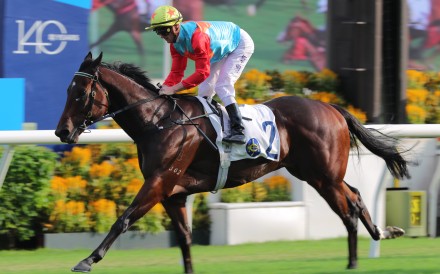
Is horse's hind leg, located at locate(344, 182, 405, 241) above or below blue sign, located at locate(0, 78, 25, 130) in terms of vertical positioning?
below

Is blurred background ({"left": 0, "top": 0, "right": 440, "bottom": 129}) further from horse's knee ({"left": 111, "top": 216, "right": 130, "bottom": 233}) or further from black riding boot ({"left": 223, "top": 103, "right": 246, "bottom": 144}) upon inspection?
horse's knee ({"left": 111, "top": 216, "right": 130, "bottom": 233})

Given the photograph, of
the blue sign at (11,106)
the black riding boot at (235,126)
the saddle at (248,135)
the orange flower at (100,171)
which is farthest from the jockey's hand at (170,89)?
the blue sign at (11,106)

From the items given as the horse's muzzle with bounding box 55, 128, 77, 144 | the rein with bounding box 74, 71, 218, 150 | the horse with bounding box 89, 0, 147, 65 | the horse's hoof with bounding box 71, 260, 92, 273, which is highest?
the horse with bounding box 89, 0, 147, 65

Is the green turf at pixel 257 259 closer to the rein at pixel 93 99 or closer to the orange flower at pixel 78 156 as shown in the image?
the orange flower at pixel 78 156

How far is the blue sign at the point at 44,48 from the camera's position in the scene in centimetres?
945

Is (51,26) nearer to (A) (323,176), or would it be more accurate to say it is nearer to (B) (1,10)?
(B) (1,10)

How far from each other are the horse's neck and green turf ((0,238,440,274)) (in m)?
0.99

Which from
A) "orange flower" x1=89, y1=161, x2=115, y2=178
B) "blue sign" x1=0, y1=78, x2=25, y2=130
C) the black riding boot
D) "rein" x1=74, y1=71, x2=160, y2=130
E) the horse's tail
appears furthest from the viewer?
"blue sign" x1=0, y1=78, x2=25, y2=130

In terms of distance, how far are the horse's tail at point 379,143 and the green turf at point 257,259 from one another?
669 millimetres

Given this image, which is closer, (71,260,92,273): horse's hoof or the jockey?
(71,260,92,273): horse's hoof

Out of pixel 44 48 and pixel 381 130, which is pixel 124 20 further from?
pixel 381 130

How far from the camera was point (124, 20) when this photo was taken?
1323cm

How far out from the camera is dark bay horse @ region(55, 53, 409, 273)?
707cm

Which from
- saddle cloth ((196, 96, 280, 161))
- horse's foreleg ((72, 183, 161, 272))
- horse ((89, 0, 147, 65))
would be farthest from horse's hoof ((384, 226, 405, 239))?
horse ((89, 0, 147, 65))
